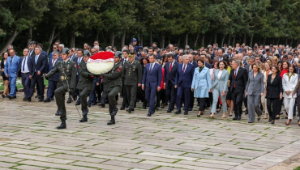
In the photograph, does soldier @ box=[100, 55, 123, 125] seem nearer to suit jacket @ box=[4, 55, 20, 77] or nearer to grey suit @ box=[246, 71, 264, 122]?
grey suit @ box=[246, 71, 264, 122]

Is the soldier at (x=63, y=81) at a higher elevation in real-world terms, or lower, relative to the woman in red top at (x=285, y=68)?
lower

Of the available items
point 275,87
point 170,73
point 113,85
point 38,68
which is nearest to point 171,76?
point 170,73

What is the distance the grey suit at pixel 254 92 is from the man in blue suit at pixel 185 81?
208 cm

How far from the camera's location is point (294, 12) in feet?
308

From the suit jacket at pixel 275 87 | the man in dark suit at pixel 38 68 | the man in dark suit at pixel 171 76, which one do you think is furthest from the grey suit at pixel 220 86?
the man in dark suit at pixel 38 68

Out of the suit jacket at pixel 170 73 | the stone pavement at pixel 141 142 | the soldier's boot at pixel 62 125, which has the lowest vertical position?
the stone pavement at pixel 141 142

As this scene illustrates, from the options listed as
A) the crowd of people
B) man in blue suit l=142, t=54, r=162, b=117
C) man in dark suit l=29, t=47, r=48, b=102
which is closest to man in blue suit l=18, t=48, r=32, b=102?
the crowd of people

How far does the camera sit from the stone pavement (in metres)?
10.7

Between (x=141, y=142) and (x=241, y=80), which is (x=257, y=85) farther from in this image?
(x=141, y=142)

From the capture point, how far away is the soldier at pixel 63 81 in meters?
14.4

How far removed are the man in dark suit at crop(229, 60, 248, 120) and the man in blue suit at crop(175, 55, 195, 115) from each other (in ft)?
4.49

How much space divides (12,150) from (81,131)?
268 centimetres

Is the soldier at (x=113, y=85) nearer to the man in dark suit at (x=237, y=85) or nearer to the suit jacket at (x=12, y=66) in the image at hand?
the man in dark suit at (x=237, y=85)

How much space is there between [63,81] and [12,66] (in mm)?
6218
